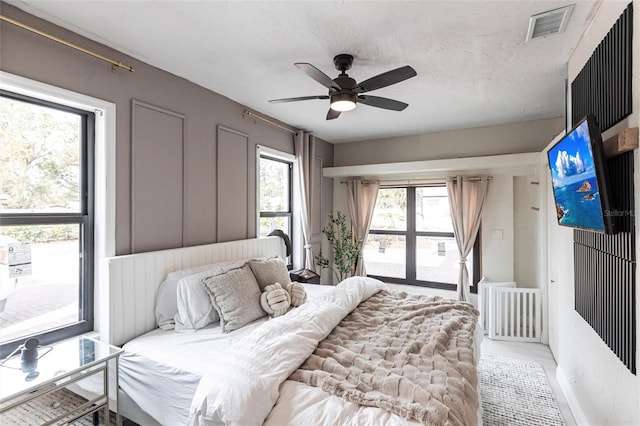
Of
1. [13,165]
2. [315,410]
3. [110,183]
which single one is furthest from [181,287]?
[315,410]

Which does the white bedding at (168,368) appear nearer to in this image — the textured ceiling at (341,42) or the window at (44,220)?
the window at (44,220)

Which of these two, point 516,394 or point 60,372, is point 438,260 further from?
point 60,372

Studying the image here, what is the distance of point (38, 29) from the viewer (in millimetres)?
1818

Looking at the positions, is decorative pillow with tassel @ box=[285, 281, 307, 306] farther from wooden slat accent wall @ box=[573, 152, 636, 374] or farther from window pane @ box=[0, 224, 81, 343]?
wooden slat accent wall @ box=[573, 152, 636, 374]

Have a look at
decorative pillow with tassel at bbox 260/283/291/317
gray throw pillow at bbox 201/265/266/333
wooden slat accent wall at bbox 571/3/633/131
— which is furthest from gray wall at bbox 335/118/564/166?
gray throw pillow at bbox 201/265/266/333

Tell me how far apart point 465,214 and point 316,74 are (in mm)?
3091

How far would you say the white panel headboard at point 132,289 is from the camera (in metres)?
2.08

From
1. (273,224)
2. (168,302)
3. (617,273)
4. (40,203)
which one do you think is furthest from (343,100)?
(273,224)

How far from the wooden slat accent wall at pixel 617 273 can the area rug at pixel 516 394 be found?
90 centimetres

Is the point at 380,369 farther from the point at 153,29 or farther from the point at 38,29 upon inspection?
the point at 38,29

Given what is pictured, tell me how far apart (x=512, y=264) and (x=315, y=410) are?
3.69 meters

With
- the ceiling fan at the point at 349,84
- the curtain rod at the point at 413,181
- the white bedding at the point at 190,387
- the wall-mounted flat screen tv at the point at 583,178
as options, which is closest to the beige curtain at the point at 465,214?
the curtain rod at the point at 413,181

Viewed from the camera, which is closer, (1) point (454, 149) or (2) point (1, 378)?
(2) point (1, 378)

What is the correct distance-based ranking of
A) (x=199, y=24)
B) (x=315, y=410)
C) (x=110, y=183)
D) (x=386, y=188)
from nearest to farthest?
(x=315, y=410) → (x=199, y=24) → (x=110, y=183) → (x=386, y=188)
